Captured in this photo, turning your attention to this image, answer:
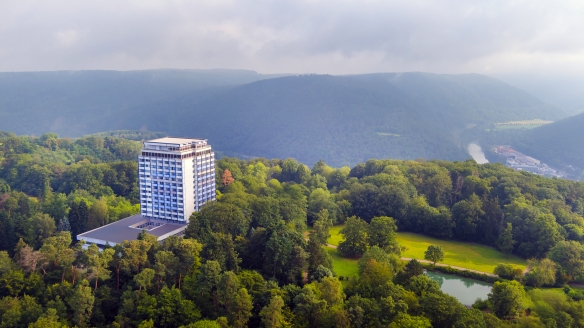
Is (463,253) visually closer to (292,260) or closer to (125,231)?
(292,260)

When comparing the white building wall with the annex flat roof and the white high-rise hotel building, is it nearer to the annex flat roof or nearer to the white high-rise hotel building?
the white high-rise hotel building

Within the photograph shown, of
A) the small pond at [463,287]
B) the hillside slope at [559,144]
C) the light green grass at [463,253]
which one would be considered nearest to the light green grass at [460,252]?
the light green grass at [463,253]

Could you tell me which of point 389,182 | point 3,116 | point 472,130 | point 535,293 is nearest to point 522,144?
point 472,130

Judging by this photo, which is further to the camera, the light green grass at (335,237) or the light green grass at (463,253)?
the light green grass at (335,237)

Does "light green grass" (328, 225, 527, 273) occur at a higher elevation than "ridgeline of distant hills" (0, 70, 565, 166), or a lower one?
lower

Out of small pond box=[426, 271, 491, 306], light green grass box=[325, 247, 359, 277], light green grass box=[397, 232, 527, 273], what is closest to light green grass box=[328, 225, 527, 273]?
light green grass box=[397, 232, 527, 273]

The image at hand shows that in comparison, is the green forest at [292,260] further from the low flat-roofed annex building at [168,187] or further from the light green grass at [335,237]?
the low flat-roofed annex building at [168,187]
